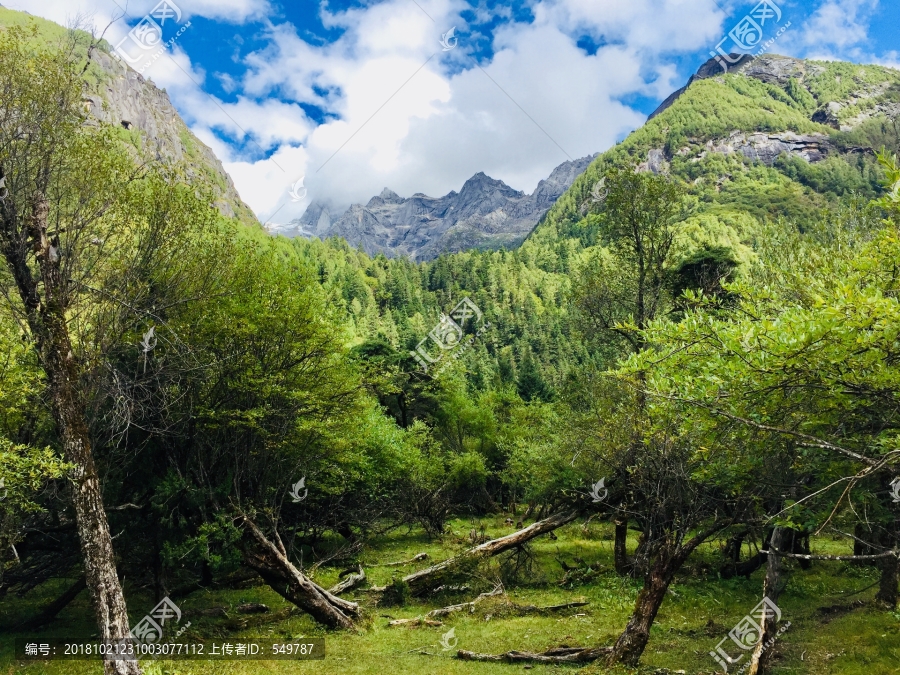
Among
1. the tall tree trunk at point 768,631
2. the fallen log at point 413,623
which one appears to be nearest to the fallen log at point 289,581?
the fallen log at point 413,623

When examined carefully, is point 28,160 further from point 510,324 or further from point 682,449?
point 510,324

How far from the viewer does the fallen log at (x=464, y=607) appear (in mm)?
19375

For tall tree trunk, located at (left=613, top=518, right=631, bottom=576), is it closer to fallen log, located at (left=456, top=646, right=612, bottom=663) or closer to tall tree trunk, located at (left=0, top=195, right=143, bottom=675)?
fallen log, located at (left=456, top=646, right=612, bottom=663)

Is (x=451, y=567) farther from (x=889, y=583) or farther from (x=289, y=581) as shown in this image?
(x=889, y=583)

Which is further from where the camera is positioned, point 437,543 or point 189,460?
point 437,543

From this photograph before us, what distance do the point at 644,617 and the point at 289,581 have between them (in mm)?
11189

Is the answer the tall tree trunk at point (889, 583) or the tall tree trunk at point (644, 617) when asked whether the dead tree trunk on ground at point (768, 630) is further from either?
the tall tree trunk at point (889, 583)

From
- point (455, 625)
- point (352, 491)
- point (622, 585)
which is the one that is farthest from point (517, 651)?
point (352, 491)

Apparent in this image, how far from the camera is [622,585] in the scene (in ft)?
72.6

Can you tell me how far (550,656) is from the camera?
1407cm

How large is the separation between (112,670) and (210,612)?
921 cm

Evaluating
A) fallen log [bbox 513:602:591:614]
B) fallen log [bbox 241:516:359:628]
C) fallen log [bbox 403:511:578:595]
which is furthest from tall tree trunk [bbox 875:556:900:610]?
fallen log [bbox 241:516:359:628]

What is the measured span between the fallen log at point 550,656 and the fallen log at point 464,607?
457 centimetres

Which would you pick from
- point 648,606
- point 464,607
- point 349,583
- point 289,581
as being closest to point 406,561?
point 349,583
